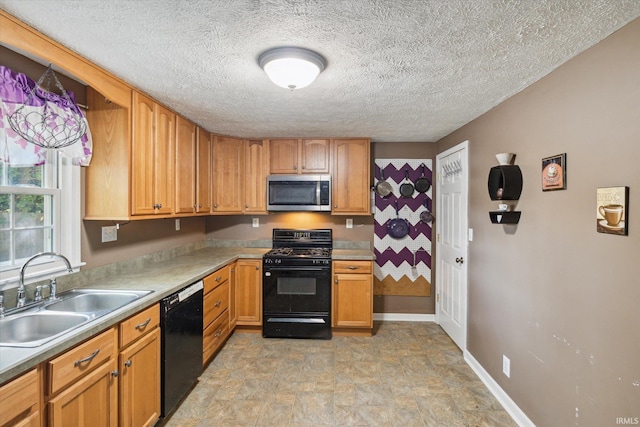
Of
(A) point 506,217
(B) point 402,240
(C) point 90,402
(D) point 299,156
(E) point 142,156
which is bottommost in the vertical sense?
(C) point 90,402

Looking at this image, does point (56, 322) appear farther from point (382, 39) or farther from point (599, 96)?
point (599, 96)

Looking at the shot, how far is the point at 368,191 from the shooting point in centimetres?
355

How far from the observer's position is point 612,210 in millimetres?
1352

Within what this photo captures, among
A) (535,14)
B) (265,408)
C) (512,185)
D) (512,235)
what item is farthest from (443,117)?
(265,408)

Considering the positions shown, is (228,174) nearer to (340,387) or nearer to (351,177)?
(351,177)

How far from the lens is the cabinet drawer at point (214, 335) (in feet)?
8.57

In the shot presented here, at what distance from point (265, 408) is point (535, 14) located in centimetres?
277

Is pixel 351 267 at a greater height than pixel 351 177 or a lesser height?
lesser

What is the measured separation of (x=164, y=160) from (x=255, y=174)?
126cm

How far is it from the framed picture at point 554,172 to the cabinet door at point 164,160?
8.87 feet

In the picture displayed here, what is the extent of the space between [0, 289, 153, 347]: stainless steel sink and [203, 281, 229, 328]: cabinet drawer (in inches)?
31.5

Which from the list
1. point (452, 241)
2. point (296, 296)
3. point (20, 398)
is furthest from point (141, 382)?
point (452, 241)

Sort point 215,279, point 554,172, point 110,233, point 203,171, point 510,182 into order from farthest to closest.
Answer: point 203,171
point 215,279
point 110,233
point 510,182
point 554,172

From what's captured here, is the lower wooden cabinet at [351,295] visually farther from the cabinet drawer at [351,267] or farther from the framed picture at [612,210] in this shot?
Answer: the framed picture at [612,210]
